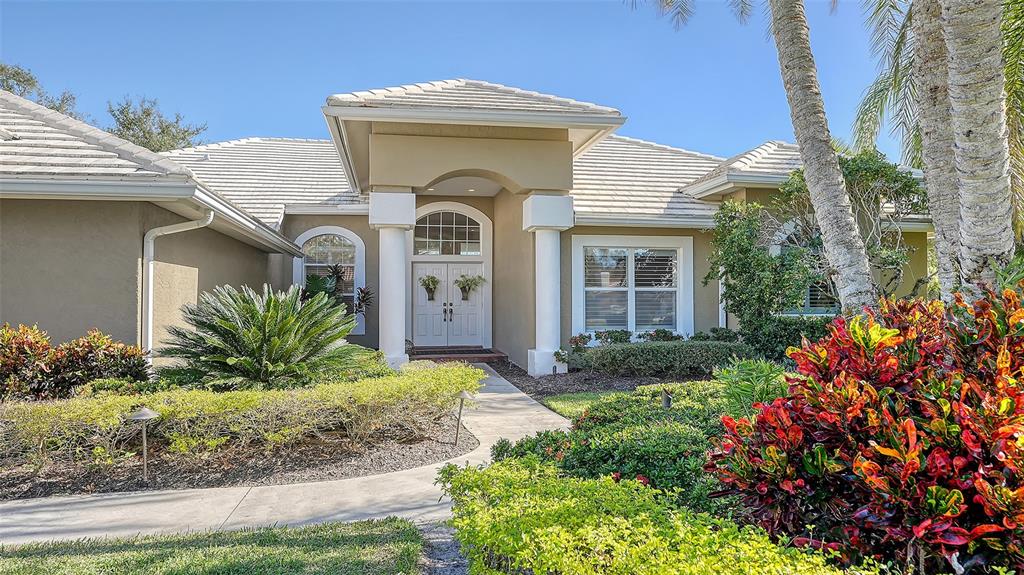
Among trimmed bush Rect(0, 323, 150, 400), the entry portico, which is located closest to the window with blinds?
the entry portico

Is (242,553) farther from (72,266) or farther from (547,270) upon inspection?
(547,270)

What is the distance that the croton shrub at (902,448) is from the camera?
2.21 metres

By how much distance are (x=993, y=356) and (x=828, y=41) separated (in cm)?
1176

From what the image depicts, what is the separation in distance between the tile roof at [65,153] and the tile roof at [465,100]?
10.8 ft

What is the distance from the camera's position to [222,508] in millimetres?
4703

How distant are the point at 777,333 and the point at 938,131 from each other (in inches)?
248

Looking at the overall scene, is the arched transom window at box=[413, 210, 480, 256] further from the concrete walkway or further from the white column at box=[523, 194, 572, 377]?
the concrete walkway

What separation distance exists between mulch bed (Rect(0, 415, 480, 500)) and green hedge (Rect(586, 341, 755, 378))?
5.14 m

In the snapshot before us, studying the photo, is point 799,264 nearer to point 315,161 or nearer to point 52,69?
point 315,161

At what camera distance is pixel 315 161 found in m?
18.2

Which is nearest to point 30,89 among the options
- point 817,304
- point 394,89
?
point 394,89

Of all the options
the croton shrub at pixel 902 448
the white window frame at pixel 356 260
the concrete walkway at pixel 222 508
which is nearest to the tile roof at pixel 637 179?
the white window frame at pixel 356 260

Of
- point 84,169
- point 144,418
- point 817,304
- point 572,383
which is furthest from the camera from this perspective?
point 817,304

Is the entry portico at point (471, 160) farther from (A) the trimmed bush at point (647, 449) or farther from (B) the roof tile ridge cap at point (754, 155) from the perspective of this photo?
(A) the trimmed bush at point (647, 449)
